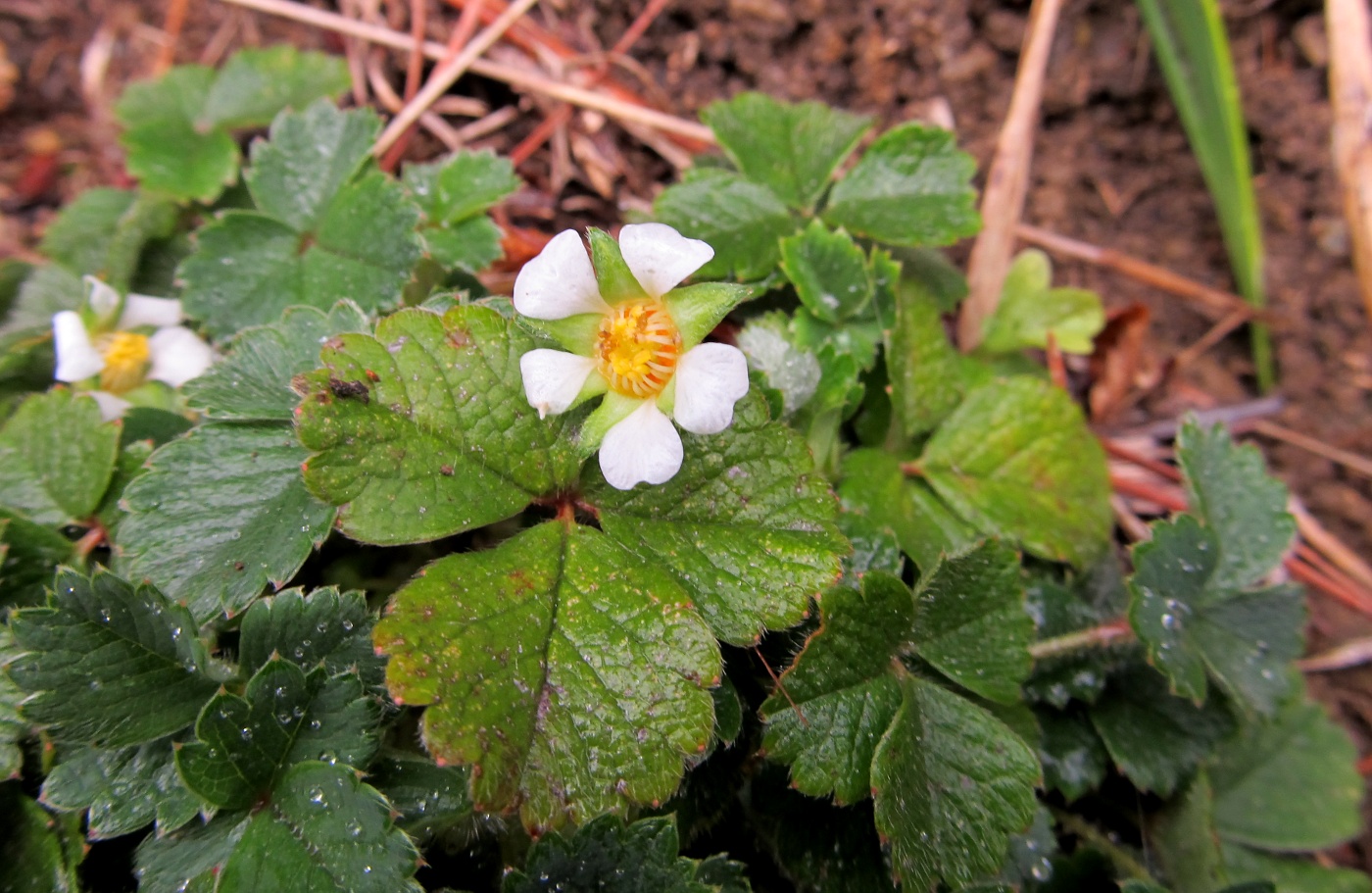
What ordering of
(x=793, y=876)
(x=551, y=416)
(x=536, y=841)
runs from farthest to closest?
(x=793, y=876), (x=551, y=416), (x=536, y=841)

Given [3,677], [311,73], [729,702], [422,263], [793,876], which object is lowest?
[793,876]

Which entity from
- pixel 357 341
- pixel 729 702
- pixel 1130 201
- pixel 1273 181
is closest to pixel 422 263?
pixel 357 341

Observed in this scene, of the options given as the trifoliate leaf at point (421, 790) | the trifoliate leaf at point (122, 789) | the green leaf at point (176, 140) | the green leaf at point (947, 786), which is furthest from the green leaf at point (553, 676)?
the green leaf at point (176, 140)

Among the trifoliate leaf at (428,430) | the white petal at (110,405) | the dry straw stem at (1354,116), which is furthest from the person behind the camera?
the dry straw stem at (1354,116)

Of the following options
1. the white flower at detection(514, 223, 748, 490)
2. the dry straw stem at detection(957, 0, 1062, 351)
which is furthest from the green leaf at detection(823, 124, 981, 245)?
the white flower at detection(514, 223, 748, 490)

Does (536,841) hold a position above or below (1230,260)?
below

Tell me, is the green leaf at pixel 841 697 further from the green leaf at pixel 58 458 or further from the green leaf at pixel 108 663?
the green leaf at pixel 58 458

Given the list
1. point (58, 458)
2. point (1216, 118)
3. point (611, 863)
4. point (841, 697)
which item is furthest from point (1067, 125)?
point (58, 458)

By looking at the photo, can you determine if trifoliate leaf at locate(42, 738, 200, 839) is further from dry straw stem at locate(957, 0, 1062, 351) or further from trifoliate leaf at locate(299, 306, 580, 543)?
dry straw stem at locate(957, 0, 1062, 351)

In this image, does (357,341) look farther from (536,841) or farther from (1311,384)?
(1311,384)
